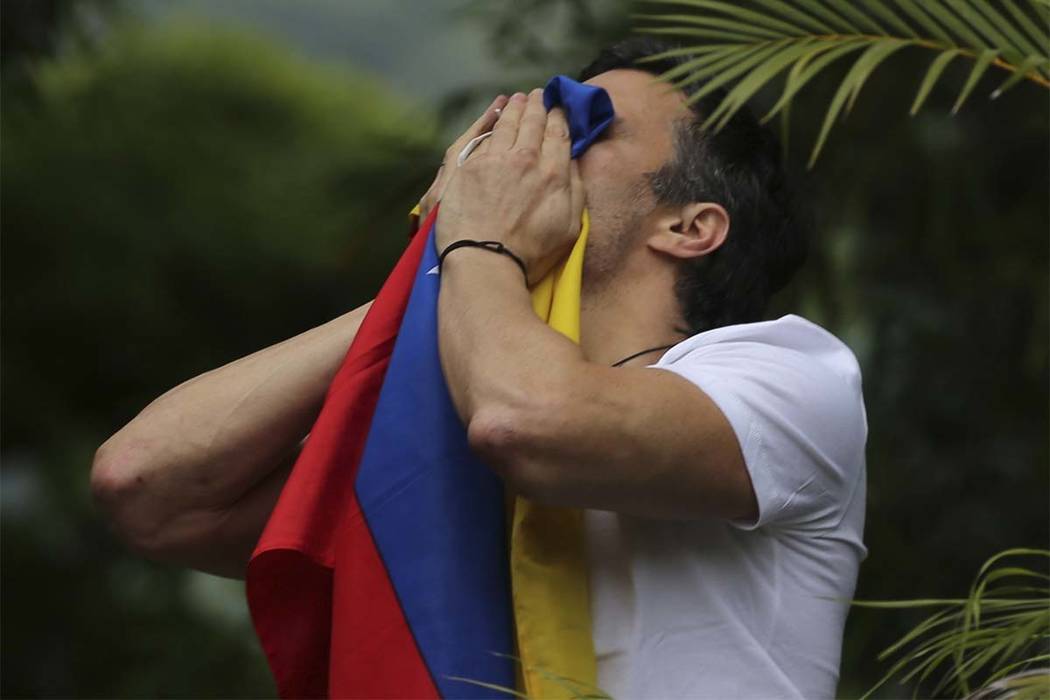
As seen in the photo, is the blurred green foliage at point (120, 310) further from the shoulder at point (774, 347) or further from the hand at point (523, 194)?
the shoulder at point (774, 347)

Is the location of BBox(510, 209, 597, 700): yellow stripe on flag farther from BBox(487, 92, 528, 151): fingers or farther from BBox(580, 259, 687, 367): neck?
BBox(487, 92, 528, 151): fingers

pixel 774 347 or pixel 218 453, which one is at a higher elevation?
pixel 774 347

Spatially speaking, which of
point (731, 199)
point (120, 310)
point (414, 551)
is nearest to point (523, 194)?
point (731, 199)

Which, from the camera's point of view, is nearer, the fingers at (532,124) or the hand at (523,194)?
the hand at (523,194)

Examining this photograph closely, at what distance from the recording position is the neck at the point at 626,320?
7.11 ft

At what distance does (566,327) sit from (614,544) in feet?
0.85

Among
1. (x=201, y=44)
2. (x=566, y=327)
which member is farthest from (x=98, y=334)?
(x=566, y=327)

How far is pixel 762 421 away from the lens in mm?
1871

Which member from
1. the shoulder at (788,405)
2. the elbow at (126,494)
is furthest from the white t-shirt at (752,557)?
the elbow at (126,494)

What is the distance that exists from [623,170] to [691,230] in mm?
120

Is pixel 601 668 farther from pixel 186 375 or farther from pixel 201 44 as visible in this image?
pixel 201 44

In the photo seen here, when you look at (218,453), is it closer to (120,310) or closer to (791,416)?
(791,416)

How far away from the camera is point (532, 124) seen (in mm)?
2205

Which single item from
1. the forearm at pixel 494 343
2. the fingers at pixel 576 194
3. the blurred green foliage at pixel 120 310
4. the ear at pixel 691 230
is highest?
the fingers at pixel 576 194
